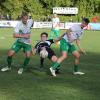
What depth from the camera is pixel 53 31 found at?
28500 millimetres

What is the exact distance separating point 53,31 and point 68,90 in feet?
58.8

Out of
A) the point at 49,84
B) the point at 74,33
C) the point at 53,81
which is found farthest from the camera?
the point at 74,33

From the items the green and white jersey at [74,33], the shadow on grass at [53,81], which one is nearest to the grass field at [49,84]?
the shadow on grass at [53,81]

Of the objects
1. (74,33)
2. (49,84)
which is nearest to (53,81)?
(49,84)

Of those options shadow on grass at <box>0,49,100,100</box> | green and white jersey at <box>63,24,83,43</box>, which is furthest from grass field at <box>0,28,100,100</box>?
green and white jersey at <box>63,24,83,43</box>

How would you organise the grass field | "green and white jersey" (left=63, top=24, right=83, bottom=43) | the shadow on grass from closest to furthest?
1. the grass field
2. the shadow on grass
3. "green and white jersey" (left=63, top=24, right=83, bottom=43)

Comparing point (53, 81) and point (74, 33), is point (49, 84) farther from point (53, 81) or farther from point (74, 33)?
point (74, 33)

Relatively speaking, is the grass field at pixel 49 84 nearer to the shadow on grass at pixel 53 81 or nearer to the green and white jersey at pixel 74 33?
the shadow on grass at pixel 53 81

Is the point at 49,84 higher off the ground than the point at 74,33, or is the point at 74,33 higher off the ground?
the point at 74,33

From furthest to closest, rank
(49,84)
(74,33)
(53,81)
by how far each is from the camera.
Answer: (74,33), (53,81), (49,84)

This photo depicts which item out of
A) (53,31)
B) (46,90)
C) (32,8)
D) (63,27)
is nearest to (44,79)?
(46,90)

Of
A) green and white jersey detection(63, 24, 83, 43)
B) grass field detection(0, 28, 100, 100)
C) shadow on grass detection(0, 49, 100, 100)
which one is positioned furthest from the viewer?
green and white jersey detection(63, 24, 83, 43)

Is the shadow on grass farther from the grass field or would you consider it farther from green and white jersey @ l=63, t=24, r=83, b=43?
green and white jersey @ l=63, t=24, r=83, b=43

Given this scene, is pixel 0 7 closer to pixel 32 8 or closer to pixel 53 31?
pixel 32 8
